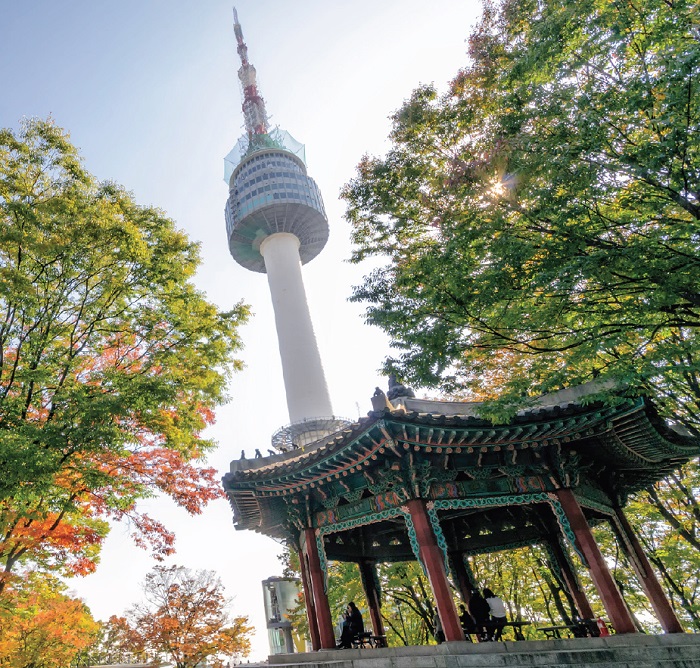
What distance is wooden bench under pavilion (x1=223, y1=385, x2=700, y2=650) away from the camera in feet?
30.8

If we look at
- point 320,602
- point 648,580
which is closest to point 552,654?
point 648,580

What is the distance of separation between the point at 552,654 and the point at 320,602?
17.6 ft

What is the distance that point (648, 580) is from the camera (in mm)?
10828

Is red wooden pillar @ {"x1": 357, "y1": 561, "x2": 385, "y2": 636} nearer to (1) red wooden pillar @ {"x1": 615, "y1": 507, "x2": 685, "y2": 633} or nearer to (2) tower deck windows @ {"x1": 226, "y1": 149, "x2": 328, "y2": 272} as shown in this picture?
(1) red wooden pillar @ {"x1": 615, "y1": 507, "x2": 685, "y2": 633}

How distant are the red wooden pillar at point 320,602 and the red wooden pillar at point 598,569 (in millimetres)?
6031

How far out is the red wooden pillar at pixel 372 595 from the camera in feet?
43.3

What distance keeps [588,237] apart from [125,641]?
30771 millimetres

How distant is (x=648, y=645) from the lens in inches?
312

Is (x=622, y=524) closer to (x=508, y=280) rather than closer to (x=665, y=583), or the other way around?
(x=508, y=280)

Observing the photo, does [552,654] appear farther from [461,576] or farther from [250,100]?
[250,100]

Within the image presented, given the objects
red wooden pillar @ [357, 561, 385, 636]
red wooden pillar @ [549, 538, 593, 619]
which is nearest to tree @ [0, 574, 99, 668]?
red wooden pillar @ [357, 561, 385, 636]

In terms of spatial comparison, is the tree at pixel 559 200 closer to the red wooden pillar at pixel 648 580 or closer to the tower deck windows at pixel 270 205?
the red wooden pillar at pixel 648 580

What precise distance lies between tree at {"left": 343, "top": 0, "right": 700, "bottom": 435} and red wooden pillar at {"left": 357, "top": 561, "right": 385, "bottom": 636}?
786cm

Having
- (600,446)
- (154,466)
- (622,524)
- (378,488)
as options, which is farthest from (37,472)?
(622,524)
